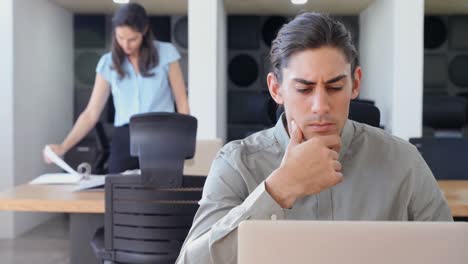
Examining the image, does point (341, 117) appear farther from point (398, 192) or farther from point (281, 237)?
point (281, 237)

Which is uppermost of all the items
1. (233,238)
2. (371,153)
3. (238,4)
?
(238,4)

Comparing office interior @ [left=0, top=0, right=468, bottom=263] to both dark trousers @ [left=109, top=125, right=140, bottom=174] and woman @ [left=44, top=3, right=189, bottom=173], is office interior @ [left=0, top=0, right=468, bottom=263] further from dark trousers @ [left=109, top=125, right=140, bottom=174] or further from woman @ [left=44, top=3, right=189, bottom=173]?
dark trousers @ [left=109, top=125, right=140, bottom=174]

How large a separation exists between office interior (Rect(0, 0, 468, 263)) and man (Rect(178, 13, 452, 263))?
6.47 ft

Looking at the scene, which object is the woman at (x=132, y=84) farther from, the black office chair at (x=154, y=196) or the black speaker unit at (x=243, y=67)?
the black speaker unit at (x=243, y=67)

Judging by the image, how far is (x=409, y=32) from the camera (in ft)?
18.9

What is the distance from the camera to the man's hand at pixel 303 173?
1208mm

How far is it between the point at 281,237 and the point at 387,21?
576 centimetres

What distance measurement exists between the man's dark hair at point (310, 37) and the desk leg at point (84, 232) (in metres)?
1.84

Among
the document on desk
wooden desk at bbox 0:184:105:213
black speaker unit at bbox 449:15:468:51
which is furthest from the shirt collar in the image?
black speaker unit at bbox 449:15:468:51

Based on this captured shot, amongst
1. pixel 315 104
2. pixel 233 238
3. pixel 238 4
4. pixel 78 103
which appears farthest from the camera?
pixel 78 103

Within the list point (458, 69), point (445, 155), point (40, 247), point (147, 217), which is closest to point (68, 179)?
point (147, 217)

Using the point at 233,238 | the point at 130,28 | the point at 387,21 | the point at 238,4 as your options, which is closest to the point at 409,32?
the point at 387,21

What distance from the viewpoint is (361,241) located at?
0.90 metres

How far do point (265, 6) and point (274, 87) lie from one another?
20.8 feet
